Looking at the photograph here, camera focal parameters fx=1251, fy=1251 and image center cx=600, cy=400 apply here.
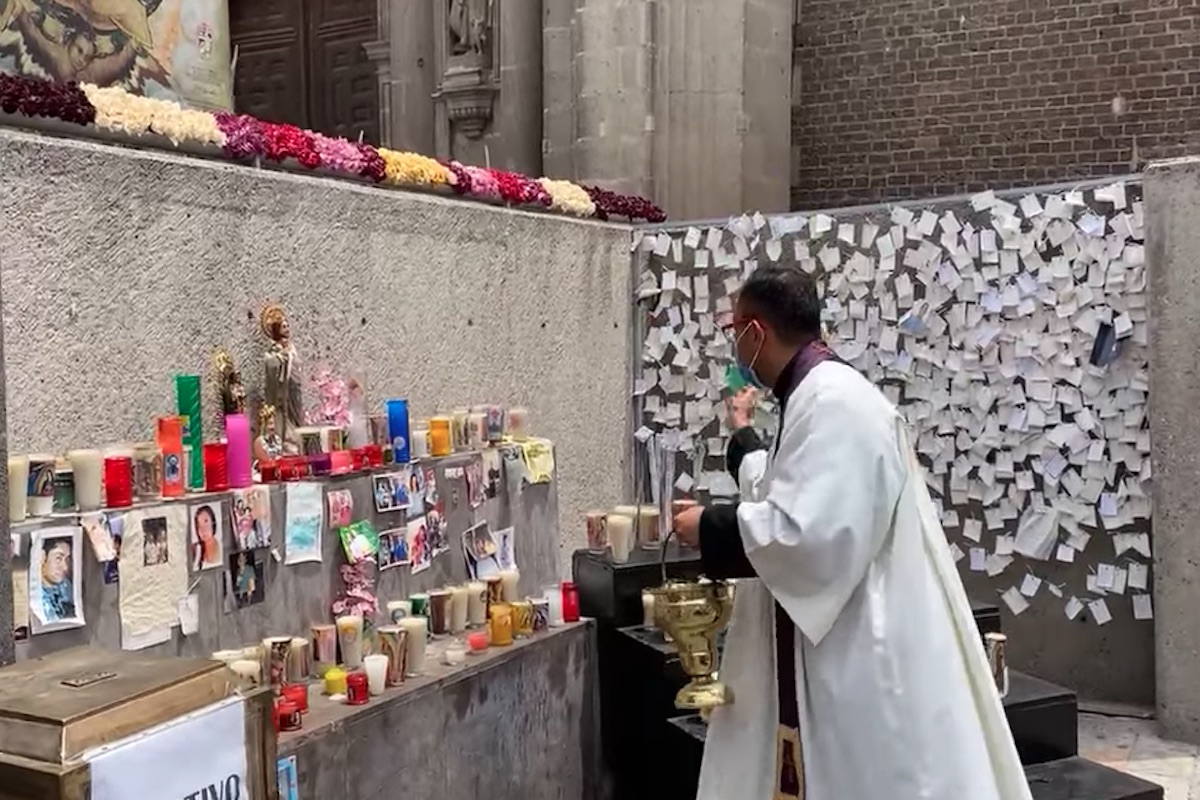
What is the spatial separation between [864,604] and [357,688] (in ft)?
4.45

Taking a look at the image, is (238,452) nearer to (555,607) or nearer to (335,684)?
(335,684)

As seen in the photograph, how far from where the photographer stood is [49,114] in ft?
10.5

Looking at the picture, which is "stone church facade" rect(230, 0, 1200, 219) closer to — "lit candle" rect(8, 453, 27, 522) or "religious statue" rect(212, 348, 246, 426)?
"religious statue" rect(212, 348, 246, 426)

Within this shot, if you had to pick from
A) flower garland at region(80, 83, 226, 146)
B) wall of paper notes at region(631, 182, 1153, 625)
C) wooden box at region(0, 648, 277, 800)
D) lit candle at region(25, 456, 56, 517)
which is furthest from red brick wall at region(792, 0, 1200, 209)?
wooden box at region(0, 648, 277, 800)

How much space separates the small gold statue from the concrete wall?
0.05 m

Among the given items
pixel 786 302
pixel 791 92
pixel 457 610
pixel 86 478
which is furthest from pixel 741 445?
pixel 791 92

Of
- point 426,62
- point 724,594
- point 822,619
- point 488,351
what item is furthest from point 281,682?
point 426,62

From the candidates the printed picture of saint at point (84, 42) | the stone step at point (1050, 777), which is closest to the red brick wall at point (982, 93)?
the printed picture of saint at point (84, 42)

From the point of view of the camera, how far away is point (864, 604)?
8.85 feet

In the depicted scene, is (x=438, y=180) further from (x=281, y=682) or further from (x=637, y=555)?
(x=281, y=682)

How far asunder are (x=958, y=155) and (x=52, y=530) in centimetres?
692

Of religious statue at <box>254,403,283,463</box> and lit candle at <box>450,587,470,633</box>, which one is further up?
religious statue at <box>254,403,283,463</box>

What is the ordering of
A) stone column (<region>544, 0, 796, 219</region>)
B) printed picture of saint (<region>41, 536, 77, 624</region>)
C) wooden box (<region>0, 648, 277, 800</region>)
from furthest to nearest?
1. stone column (<region>544, 0, 796, 219</region>)
2. printed picture of saint (<region>41, 536, 77, 624</region>)
3. wooden box (<region>0, 648, 277, 800</region>)

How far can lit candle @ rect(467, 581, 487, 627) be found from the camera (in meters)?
4.05
